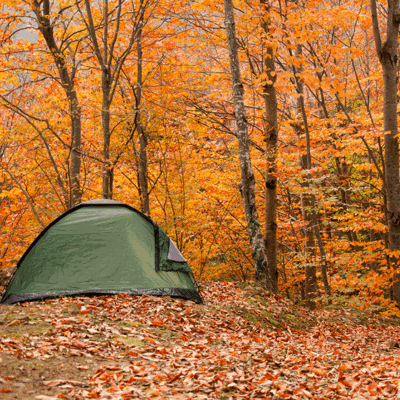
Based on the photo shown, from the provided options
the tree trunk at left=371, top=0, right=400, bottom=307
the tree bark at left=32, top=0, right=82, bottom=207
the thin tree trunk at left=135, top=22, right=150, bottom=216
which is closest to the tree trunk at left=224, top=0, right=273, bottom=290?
the tree trunk at left=371, top=0, right=400, bottom=307

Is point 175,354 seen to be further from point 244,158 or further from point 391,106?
point 391,106

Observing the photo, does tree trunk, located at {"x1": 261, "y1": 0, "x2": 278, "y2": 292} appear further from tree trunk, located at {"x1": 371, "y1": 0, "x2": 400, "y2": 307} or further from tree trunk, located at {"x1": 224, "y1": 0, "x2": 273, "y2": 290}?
tree trunk, located at {"x1": 371, "y1": 0, "x2": 400, "y2": 307}

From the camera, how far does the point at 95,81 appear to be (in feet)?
39.2

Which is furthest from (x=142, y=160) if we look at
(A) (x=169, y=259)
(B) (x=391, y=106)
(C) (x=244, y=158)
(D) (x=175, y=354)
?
(D) (x=175, y=354)

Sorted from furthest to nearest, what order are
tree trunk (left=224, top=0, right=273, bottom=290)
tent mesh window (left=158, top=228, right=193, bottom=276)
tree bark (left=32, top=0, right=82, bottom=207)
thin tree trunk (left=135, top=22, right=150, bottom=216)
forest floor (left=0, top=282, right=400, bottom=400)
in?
tree bark (left=32, top=0, right=82, bottom=207)
thin tree trunk (left=135, top=22, right=150, bottom=216)
tree trunk (left=224, top=0, right=273, bottom=290)
tent mesh window (left=158, top=228, right=193, bottom=276)
forest floor (left=0, top=282, right=400, bottom=400)

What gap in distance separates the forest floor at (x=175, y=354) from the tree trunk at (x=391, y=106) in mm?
2641

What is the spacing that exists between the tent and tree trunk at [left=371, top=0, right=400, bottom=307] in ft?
14.9

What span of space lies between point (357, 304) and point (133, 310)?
6020 millimetres

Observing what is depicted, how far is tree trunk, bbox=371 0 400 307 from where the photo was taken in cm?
741

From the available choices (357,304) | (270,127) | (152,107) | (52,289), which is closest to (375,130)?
(270,127)

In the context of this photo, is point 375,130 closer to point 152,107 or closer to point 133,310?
point 152,107

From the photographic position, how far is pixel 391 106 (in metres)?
7.60

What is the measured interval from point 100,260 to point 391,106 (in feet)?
21.0

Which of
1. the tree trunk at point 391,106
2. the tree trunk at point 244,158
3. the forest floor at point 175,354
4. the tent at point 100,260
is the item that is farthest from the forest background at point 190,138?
the forest floor at point 175,354
